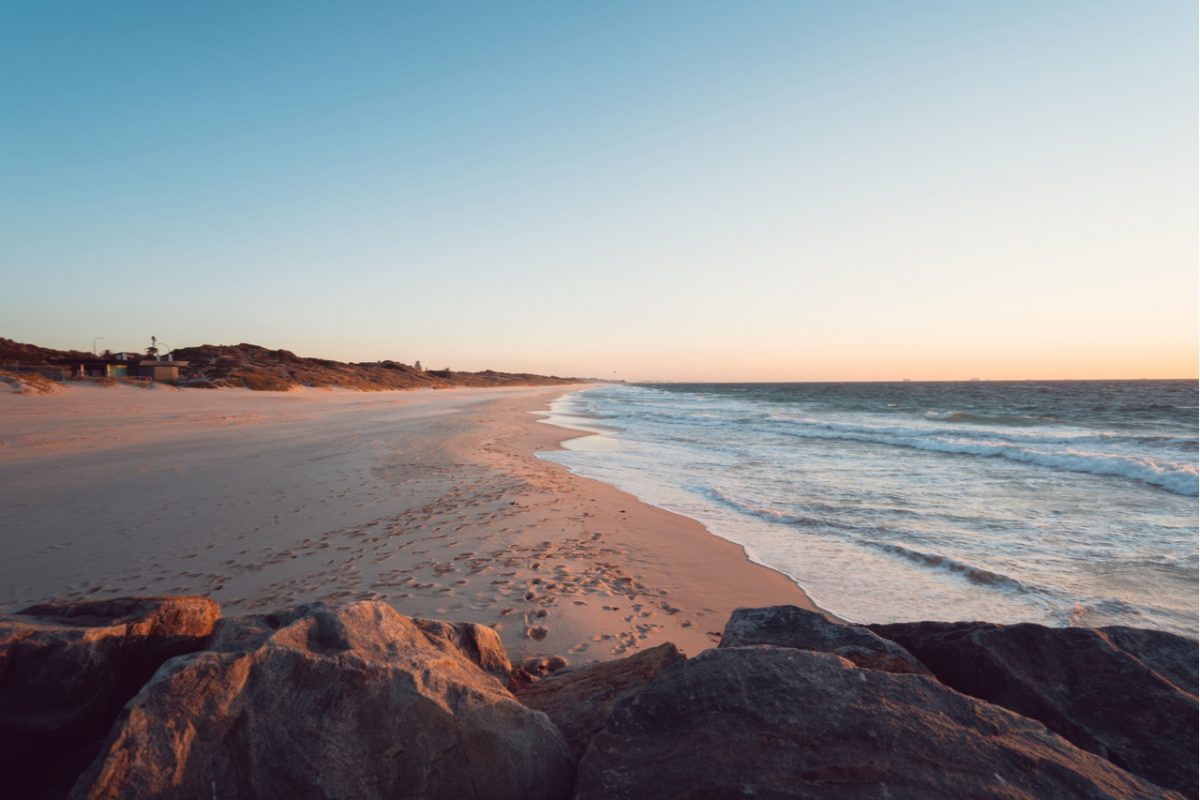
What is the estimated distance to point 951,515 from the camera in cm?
1050

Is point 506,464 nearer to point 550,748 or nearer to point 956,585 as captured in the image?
point 956,585

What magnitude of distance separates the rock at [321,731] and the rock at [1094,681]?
2422mm

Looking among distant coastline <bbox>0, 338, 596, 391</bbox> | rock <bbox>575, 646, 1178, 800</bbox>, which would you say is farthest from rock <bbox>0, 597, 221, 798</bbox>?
distant coastline <bbox>0, 338, 596, 391</bbox>

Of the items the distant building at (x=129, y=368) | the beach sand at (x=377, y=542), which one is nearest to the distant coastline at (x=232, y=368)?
the distant building at (x=129, y=368)

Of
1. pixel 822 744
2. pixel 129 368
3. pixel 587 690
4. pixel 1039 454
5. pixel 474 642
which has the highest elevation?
pixel 129 368

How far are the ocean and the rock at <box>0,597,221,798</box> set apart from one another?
19.6 feet

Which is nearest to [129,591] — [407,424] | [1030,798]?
[1030,798]

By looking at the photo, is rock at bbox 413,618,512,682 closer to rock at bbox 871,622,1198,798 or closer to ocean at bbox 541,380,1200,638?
rock at bbox 871,622,1198,798

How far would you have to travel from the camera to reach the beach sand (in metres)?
5.75

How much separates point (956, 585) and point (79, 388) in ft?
139

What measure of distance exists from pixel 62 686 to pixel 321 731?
1322mm

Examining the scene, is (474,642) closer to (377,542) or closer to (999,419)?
(377,542)

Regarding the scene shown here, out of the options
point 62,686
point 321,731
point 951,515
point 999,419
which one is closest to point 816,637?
point 321,731

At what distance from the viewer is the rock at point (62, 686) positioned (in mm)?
2471
